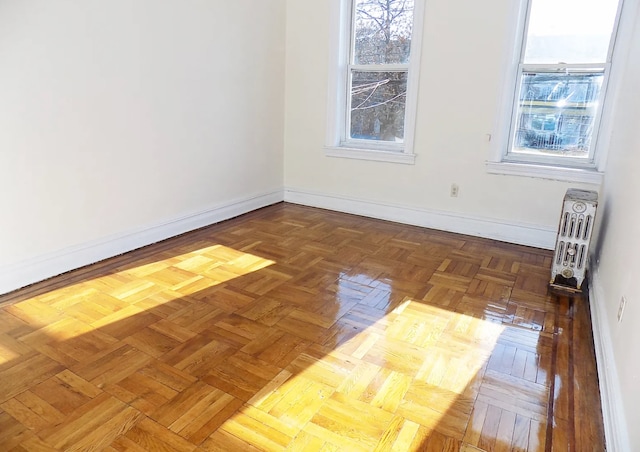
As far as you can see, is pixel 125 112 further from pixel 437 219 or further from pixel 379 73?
pixel 437 219

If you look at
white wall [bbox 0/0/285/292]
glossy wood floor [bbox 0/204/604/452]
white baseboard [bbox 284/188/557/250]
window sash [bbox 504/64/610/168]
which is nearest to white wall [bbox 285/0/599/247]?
white baseboard [bbox 284/188/557/250]

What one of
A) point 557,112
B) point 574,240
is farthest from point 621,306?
point 557,112

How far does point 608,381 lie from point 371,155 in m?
2.66

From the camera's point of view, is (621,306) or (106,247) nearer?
(621,306)

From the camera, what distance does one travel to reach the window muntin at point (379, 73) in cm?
371

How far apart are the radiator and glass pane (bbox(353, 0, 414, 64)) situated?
186 centimetres

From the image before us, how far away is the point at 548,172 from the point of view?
327 centimetres

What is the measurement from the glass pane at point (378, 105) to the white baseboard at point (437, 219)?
0.62 meters

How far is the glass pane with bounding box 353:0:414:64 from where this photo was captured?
12.0 feet

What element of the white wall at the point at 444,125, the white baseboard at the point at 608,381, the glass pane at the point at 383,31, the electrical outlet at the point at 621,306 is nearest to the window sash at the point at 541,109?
the white wall at the point at 444,125

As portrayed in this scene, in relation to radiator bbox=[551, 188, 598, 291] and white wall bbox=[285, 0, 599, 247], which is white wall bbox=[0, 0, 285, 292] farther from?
radiator bbox=[551, 188, 598, 291]

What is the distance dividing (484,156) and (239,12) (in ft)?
7.49

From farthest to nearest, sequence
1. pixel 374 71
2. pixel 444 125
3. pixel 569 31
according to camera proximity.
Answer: pixel 374 71, pixel 444 125, pixel 569 31

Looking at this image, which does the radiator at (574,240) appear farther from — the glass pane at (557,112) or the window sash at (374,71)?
the window sash at (374,71)
